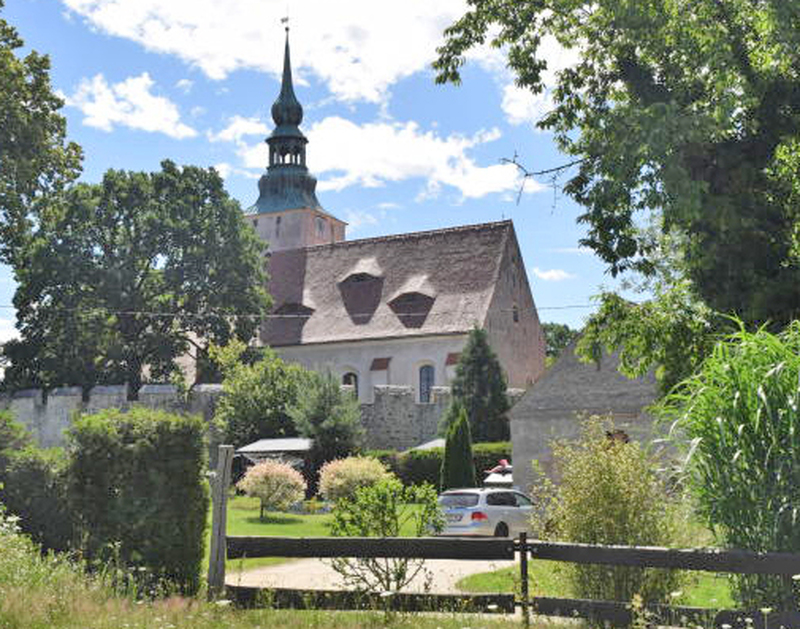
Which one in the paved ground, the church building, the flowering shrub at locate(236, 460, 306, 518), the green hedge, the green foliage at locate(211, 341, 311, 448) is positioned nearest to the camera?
the paved ground

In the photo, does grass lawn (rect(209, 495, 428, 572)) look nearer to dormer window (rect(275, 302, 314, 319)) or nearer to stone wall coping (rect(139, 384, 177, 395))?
stone wall coping (rect(139, 384, 177, 395))

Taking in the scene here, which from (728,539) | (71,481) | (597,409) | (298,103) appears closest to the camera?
(728,539)

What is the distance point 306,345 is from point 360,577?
40276 mm

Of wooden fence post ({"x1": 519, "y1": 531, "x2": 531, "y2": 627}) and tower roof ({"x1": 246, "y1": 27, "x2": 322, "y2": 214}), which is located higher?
tower roof ({"x1": 246, "y1": 27, "x2": 322, "y2": 214})

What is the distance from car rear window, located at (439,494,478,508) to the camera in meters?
21.5

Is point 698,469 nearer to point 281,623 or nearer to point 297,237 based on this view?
point 281,623

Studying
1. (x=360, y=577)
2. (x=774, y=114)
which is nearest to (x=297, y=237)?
(x=774, y=114)

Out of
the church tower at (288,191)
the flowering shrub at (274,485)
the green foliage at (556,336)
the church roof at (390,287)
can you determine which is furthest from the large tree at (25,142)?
the green foliage at (556,336)

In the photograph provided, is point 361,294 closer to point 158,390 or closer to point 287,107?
point 158,390

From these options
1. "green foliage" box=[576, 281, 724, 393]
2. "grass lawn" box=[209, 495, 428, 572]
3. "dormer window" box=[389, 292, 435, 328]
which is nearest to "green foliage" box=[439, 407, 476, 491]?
"grass lawn" box=[209, 495, 428, 572]

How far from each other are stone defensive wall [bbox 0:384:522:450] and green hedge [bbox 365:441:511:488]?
486 centimetres

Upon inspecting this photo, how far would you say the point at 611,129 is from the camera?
46.7ft

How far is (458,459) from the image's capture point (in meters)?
29.8

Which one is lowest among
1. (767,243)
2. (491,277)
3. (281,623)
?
(281,623)
